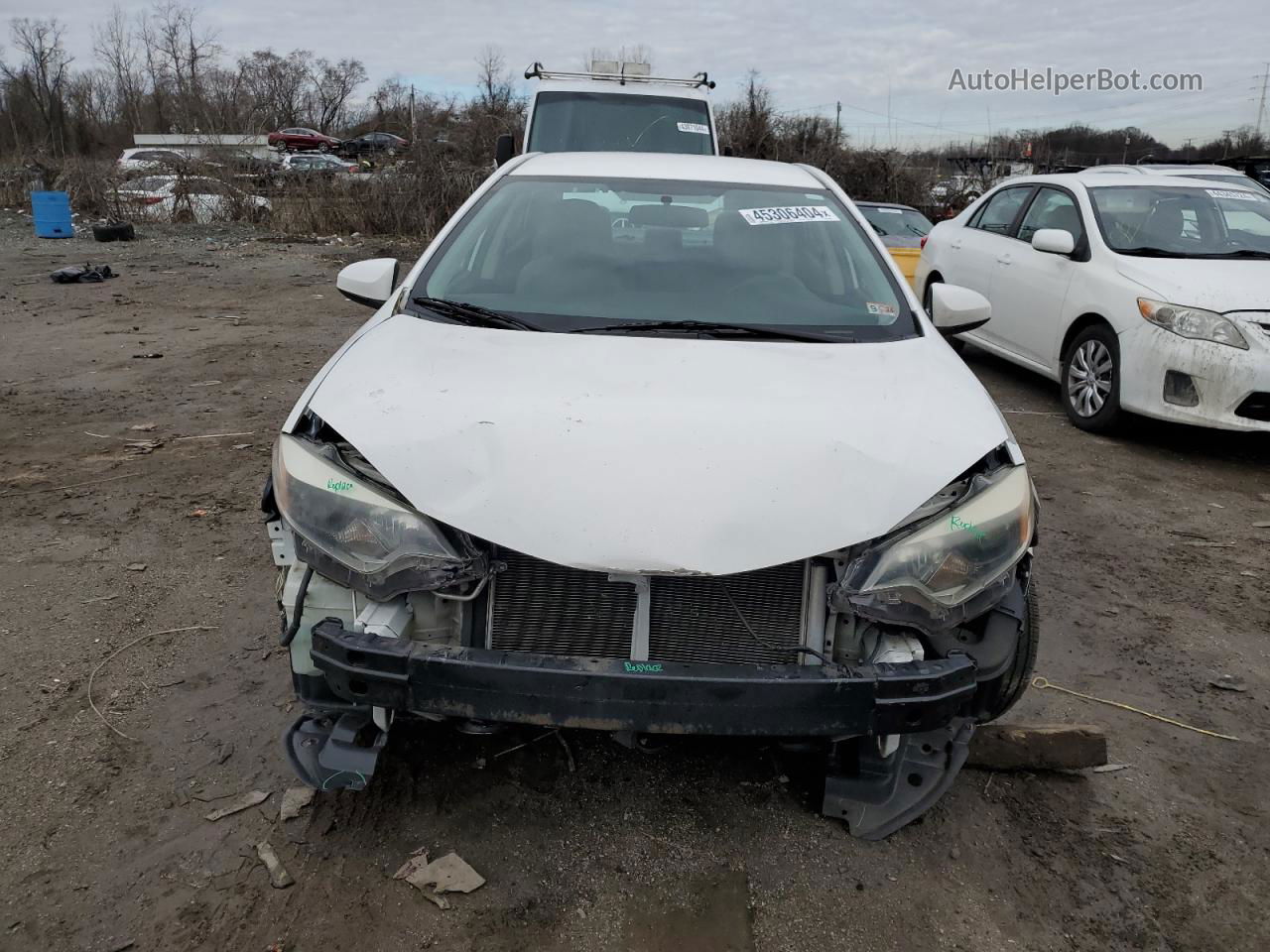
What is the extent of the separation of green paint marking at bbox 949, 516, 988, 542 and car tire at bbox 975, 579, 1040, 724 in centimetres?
29

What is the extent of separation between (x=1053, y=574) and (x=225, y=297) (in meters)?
10.1

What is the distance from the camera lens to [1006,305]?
24.1 ft

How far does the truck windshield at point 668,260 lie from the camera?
3.01 m

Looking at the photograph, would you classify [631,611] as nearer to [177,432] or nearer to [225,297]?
[177,432]

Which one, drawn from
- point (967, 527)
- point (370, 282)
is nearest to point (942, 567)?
point (967, 527)

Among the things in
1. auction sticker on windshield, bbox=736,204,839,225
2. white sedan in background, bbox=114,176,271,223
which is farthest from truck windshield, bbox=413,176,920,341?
white sedan in background, bbox=114,176,271,223

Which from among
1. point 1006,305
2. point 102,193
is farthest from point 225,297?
point 102,193

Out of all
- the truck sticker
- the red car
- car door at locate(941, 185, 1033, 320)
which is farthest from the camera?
the red car

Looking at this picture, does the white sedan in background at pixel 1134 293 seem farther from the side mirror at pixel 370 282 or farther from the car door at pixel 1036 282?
the side mirror at pixel 370 282

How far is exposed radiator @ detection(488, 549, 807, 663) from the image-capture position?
2209 millimetres

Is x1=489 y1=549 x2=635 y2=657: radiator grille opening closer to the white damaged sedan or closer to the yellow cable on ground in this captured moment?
the white damaged sedan

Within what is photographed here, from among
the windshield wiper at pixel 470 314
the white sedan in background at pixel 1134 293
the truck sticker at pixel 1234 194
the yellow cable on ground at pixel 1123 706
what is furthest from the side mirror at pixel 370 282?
the truck sticker at pixel 1234 194

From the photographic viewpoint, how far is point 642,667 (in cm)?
207

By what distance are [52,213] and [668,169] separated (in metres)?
16.7
